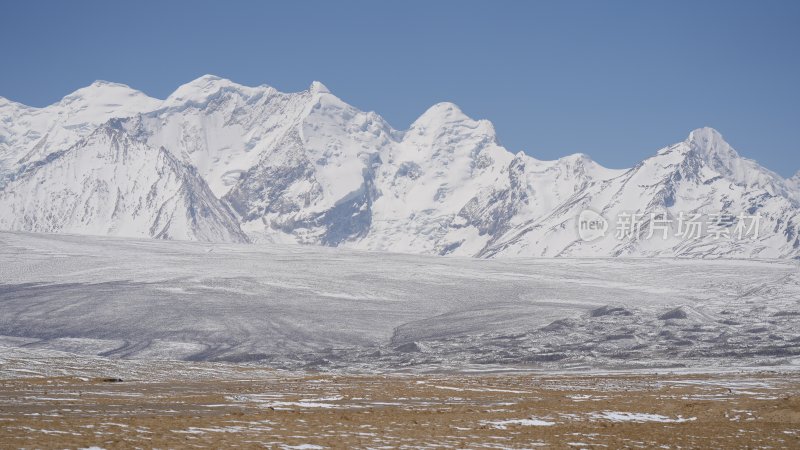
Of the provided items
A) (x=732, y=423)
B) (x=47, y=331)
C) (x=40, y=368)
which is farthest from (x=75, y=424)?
(x=47, y=331)

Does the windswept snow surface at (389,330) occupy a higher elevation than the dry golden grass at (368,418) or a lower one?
lower

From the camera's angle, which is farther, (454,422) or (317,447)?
(454,422)

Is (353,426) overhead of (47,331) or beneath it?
overhead

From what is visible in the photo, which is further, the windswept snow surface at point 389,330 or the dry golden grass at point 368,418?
the windswept snow surface at point 389,330

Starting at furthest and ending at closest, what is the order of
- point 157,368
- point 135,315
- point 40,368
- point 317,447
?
1. point 135,315
2. point 157,368
3. point 40,368
4. point 317,447

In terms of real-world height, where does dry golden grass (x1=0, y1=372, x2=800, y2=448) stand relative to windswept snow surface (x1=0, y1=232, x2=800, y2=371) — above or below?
above

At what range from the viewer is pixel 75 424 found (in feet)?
122

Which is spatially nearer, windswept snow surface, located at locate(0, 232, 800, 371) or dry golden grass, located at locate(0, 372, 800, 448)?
dry golden grass, located at locate(0, 372, 800, 448)

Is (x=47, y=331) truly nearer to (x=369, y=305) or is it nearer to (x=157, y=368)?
(x=369, y=305)

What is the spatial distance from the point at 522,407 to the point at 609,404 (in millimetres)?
Answer: 5479

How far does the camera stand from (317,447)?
113 ft

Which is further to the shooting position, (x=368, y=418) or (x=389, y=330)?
(x=389, y=330)

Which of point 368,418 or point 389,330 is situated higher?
point 368,418

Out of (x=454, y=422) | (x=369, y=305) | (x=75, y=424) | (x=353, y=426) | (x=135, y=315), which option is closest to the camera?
(x=75, y=424)
